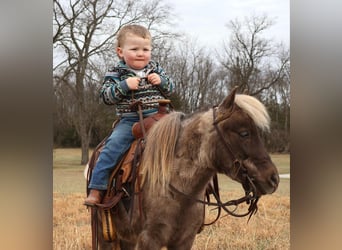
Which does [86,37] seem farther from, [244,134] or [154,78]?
[244,134]

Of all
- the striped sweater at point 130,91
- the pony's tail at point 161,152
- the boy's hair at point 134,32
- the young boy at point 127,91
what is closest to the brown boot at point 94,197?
the young boy at point 127,91

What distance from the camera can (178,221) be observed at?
1783 mm

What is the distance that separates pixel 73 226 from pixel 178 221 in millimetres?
694

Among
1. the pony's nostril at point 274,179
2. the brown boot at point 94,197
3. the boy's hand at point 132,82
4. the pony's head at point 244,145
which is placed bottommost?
the brown boot at point 94,197

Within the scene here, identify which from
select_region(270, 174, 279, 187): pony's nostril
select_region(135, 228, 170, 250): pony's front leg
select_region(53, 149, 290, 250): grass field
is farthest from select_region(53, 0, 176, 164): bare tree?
select_region(270, 174, 279, 187): pony's nostril

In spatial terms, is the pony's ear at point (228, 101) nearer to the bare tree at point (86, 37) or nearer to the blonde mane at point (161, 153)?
the blonde mane at point (161, 153)

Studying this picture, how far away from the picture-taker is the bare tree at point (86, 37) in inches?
87.7

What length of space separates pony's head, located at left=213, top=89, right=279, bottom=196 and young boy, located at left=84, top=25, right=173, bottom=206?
1.13ft

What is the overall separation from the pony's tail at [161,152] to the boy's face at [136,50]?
0.86 ft

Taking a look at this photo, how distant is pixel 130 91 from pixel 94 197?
0.45 m

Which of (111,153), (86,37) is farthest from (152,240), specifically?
(86,37)

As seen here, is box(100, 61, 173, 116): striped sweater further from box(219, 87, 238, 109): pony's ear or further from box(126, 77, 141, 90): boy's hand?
box(219, 87, 238, 109): pony's ear

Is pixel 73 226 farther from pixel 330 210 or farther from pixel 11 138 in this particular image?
pixel 330 210

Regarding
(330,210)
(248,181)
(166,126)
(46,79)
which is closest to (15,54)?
(46,79)
